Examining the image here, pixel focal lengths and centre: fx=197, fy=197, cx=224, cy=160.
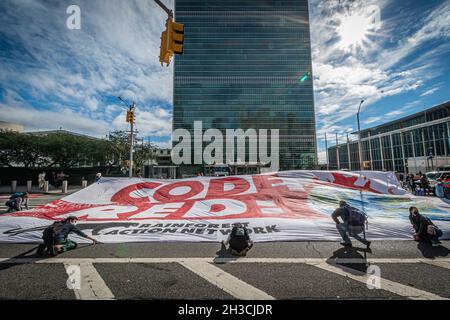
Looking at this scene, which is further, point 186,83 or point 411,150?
point 186,83

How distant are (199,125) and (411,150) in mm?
79334

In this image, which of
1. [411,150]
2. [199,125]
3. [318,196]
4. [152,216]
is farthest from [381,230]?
[199,125]

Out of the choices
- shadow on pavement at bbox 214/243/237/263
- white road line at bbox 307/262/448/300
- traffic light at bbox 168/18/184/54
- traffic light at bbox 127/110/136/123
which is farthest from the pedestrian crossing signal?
white road line at bbox 307/262/448/300

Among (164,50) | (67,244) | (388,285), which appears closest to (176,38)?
→ (164,50)

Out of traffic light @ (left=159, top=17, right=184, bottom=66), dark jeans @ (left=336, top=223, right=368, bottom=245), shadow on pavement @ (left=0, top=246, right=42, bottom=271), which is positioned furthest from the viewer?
traffic light @ (left=159, top=17, right=184, bottom=66)

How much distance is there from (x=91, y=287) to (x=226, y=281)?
2470 millimetres

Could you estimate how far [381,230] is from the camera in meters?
6.13

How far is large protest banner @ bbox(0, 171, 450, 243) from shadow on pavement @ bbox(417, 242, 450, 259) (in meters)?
0.60

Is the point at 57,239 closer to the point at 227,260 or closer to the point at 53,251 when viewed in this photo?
the point at 53,251

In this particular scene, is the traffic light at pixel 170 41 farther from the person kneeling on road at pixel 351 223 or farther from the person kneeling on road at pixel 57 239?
the person kneeling on road at pixel 351 223

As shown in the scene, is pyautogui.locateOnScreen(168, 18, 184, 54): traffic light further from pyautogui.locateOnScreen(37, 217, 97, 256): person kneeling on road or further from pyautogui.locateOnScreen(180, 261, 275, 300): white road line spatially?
pyautogui.locateOnScreen(180, 261, 275, 300): white road line

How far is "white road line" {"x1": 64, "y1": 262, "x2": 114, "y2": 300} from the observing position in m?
3.34
